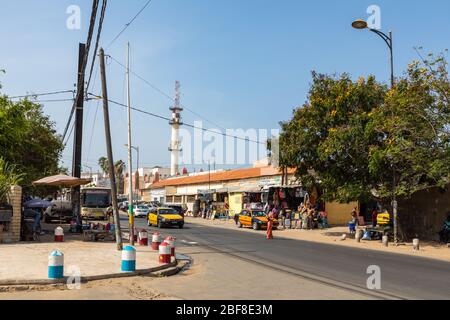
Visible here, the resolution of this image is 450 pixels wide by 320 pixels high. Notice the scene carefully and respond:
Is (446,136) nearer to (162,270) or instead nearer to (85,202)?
(162,270)

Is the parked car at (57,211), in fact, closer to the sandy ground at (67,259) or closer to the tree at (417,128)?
the sandy ground at (67,259)

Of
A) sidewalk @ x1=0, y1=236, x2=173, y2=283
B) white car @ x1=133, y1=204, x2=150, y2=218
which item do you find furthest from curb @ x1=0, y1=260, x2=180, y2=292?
white car @ x1=133, y1=204, x2=150, y2=218

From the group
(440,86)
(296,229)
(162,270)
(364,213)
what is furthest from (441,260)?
(364,213)

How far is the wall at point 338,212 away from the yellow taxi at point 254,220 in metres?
6.91

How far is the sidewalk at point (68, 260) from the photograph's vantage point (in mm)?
11192

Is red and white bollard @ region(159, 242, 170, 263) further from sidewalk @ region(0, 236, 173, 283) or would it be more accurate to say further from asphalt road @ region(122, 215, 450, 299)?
asphalt road @ region(122, 215, 450, 299)

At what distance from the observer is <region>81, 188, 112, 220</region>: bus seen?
40219 millimetres

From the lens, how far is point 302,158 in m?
29.5

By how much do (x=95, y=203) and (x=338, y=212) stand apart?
20.5 m

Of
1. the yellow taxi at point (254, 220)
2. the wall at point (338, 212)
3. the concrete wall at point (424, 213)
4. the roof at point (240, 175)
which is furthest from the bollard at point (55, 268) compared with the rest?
the wall at point (338, 212)

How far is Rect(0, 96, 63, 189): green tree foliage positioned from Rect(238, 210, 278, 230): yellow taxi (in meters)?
→ 14.7

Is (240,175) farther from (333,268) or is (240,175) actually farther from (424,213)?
(333,268)

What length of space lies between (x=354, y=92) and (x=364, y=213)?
1842 cm

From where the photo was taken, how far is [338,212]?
133 feet
